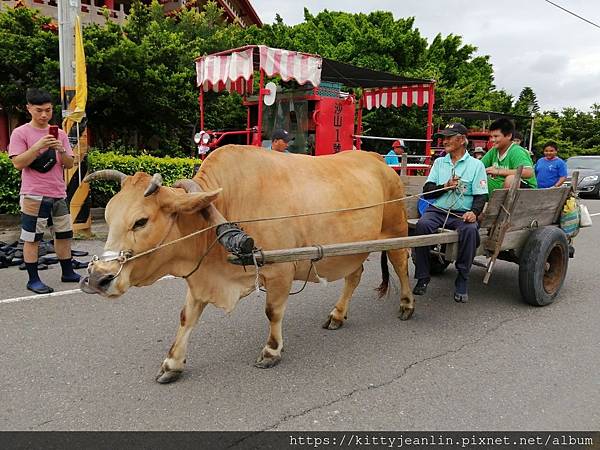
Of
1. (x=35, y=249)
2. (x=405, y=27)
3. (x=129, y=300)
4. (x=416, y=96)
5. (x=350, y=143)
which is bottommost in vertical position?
(x=129, y=300)

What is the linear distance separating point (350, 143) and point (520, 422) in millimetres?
7162

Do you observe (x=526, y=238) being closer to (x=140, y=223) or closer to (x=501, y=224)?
(x=501, y=224)

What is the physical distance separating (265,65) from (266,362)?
511 centimetres

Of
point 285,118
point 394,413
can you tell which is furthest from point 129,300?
point 285,118

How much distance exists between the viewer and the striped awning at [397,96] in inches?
420

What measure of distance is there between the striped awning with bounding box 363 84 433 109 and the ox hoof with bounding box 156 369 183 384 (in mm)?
9085

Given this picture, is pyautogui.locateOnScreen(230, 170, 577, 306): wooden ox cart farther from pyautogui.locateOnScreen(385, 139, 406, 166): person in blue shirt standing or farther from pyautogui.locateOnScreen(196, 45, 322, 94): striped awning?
pyautogui.locateOnScreen(385, 139, 406, 166): person in blue shirt standing

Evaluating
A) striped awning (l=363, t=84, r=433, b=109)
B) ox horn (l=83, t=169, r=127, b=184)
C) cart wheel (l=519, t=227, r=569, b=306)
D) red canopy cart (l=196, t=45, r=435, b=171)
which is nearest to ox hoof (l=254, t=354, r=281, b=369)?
ox horn (l=83, t=169, r=127, b=184)

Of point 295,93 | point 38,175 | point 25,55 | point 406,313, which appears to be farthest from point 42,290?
point 25,55

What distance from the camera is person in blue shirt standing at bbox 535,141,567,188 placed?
8438 mm

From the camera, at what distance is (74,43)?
23.3ft

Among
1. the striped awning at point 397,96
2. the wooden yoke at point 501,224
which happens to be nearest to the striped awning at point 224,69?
the striped awning at point 397,96

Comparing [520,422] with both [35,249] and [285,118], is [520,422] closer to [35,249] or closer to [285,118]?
[35,249]

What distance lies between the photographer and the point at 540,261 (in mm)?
4336
